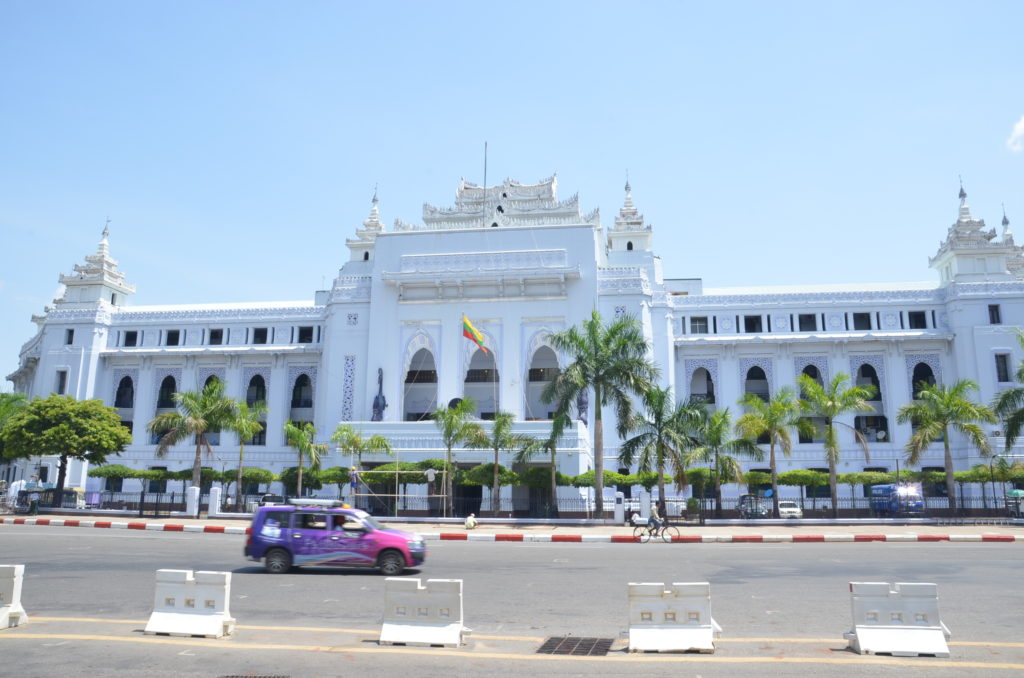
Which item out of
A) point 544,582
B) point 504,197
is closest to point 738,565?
point 544,582

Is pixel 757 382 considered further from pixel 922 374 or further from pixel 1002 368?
pixel 1002 368

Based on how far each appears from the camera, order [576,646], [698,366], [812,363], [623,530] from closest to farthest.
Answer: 1. [576,646]
2. [623,530]
3. [812,363]
4. [698,366]

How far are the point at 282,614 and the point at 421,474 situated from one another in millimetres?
23827

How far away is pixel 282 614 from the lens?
33.1ft

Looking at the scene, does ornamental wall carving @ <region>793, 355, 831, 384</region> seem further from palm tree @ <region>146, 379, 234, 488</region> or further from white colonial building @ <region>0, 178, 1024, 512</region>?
palm tree @ <region>146, 379, 234, 488</region>

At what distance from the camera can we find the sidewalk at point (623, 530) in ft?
76.1

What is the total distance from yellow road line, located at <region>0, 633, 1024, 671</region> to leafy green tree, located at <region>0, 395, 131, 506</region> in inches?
1237

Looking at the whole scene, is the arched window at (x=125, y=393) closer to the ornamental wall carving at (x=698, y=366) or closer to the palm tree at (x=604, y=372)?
the palm tree at (x=604, y=372)

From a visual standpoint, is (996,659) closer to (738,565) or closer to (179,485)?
(738,565)

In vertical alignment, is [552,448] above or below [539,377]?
below

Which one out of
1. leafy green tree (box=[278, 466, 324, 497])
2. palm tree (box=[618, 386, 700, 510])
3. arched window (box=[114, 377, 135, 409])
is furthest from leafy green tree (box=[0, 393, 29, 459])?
palm tree (box=[618, 386, 700, 510])

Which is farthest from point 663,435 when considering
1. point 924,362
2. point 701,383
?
point 924,362

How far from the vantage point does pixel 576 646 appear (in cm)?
823

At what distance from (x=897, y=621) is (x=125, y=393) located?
51706 millimetres
